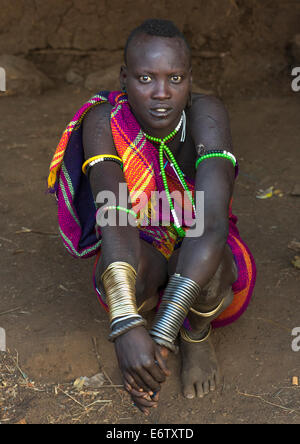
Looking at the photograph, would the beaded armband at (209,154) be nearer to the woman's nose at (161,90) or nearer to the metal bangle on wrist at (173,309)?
the woman's nose at (161,90)

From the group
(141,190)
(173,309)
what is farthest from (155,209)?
(173,309)

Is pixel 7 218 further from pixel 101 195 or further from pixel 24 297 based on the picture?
pixel 101 195

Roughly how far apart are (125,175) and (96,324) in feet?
2.80

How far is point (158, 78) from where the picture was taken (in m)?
2.39

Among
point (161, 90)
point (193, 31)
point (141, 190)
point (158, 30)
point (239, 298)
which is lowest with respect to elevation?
point (239, 298)

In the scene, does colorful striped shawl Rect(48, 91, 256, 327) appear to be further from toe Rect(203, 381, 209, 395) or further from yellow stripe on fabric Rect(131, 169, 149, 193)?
toe Rect(203, 381, 209, 395)

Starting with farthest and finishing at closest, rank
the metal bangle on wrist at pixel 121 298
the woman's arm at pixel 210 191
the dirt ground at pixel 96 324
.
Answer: the dirt ground at pixel 96 324, the woman's arm at pixel 210 191, the metal bangle on wrist at pixel 121 298

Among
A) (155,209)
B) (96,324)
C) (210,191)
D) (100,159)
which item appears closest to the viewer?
(210,191)

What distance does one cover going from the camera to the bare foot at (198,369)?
102 inches

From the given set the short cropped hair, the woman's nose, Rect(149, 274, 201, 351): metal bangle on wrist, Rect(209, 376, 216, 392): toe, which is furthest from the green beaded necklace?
Rect(209, 376, 216, 392): toe

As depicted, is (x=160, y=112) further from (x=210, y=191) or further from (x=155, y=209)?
(x=155, y=209)

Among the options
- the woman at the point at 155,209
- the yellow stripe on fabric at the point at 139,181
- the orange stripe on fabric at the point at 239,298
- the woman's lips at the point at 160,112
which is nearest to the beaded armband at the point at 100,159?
the woman at the point at 155,209

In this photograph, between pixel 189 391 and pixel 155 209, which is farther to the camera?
pixel 155 209

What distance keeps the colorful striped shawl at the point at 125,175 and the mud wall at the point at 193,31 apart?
3.36 m
